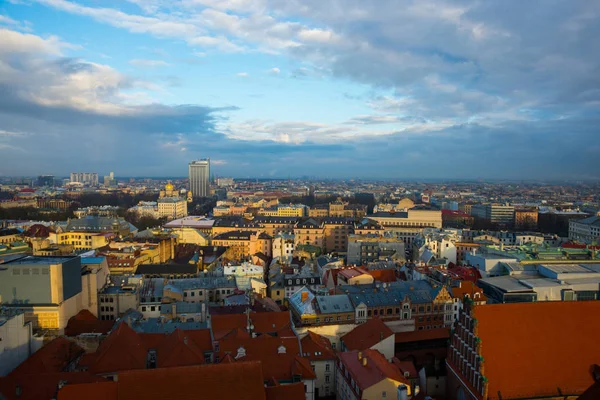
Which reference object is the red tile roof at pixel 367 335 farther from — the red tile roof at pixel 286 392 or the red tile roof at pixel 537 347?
the red tile roof at pixel 286 392

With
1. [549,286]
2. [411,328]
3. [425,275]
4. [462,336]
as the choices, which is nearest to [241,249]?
Answer: [425,275]

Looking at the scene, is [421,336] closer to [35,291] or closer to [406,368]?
[406,368]

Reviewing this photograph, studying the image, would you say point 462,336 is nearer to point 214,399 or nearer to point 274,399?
point 274,399

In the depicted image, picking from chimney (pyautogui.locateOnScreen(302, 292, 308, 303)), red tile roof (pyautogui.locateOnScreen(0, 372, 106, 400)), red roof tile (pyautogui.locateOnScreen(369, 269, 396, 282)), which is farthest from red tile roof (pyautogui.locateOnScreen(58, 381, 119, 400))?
red roof tile (pyautogui.locateOnScreen(369, 269, 396, 282))

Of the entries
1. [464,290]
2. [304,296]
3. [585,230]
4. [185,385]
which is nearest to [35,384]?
[185,385]

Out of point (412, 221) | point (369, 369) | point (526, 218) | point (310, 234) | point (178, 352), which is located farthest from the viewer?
point (526, 218)

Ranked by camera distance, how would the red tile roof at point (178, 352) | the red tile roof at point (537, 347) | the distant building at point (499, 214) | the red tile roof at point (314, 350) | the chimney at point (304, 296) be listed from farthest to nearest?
1. the distant building at point (499, 214)
2. the chimney at point (304, 296)
3. the red tile roof at point (314, 350)
4. the red tile roof at point (178, 352)
5. the red tile roof at point (537, 347)

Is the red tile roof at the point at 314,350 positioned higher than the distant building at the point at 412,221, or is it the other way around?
the distant building at the point at 412,221

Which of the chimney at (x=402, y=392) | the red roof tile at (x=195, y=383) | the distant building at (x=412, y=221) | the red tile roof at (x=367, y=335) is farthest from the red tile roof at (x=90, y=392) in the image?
the distant building at (x=412, y=221)
